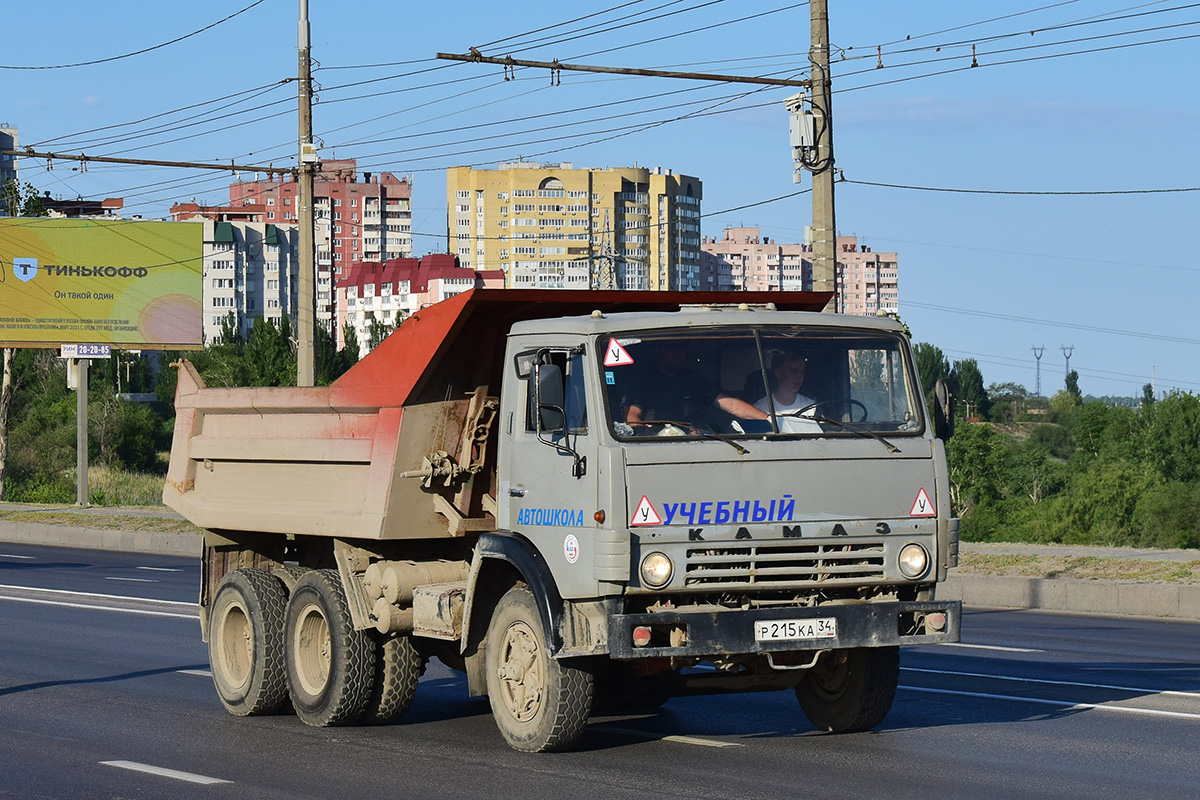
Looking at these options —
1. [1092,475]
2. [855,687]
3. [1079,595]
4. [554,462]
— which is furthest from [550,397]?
[1092,475]

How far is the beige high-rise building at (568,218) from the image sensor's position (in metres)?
156

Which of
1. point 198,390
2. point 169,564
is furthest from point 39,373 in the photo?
point 198,390

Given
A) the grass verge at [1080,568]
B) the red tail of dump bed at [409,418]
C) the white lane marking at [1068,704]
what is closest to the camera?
the red tail of dump bed at [409,418]

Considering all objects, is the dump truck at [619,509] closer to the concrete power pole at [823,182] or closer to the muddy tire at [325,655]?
the muddy tire at [325,655]

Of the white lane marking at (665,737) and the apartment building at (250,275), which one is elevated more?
the apartment building at (250,275)

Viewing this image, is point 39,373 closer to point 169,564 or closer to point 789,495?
point 169,564

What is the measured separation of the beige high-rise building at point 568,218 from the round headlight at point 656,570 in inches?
5467

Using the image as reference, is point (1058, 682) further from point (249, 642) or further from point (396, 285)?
point (396, 285)

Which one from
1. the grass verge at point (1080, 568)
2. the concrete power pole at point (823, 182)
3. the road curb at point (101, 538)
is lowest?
the road curb at point (101, 538)

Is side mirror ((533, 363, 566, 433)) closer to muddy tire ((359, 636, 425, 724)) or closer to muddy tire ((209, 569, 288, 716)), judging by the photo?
muddy tire ((359, 636, 425, 724))

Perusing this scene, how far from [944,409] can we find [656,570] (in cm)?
193

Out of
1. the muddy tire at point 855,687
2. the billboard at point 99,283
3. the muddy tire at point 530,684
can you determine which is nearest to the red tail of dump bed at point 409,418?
the muddy tire at point 530,684

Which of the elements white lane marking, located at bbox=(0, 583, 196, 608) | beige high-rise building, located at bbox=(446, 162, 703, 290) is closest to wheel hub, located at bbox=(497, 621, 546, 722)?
white lane marking, located at bbox=(0, 583, 196, 608)

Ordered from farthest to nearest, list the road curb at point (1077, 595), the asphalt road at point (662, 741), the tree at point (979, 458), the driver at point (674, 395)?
the tree at point (979, 458) → the road curb at point (1077, 595) → the driver at point (674, 395) → the asphalt road at point (662, 741)
